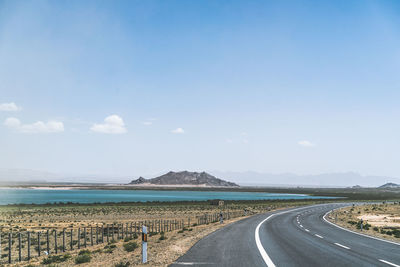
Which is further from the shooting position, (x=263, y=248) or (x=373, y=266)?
(x=263, y=248)

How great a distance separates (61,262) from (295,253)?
10.1 metres

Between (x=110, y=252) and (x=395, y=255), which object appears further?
(x=110, y=252)

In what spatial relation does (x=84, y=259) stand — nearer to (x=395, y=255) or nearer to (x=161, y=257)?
(x=161, y=257)

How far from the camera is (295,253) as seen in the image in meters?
13.8

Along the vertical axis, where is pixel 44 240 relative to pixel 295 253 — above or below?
below

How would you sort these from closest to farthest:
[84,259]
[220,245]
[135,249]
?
[84,259] → [220,245] → [135,249]

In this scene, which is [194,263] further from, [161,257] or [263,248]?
[263,248]

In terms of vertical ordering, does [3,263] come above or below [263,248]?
below

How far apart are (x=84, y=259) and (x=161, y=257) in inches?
152

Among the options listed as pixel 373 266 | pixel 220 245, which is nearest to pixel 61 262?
pixel 220 245

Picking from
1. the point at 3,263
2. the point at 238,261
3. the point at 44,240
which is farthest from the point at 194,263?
the point at 44,240

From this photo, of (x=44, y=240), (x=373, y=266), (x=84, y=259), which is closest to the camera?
(x=373, y=266)

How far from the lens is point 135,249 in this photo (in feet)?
59.6

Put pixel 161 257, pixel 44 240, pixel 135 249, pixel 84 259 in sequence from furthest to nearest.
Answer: pixel 44 240, pixel 135 249, pixel 84 259, pixel 161 257
